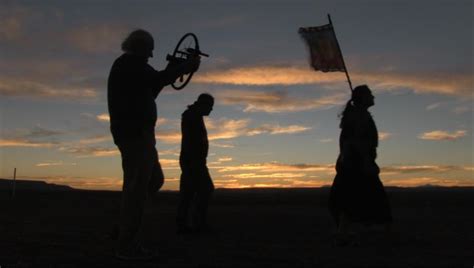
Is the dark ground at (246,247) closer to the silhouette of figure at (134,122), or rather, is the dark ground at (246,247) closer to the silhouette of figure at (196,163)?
the silhouette of figure at (134,122)

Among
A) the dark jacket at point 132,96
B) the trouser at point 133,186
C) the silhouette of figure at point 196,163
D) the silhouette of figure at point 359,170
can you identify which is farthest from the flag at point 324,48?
the trouser at point 133,186

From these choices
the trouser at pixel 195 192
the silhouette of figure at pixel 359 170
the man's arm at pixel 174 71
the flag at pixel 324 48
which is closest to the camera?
the man's arm at pixel 174 71

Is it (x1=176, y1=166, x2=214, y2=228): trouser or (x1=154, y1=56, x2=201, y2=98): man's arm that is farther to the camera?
(x1=176, y1=166, x2=214, y2=228): trouser

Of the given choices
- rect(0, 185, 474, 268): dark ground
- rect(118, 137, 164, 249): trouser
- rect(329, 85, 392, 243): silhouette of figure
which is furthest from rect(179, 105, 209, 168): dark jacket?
rect(118, 137, 164, 249): trouser

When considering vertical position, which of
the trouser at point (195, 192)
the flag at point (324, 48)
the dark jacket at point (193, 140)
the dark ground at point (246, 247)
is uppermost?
the flag at point (324, 48)

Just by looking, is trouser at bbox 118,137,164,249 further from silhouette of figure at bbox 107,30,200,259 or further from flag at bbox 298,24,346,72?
flag at bbox 298,24,346,72

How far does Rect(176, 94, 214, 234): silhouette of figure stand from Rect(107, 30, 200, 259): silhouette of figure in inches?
110

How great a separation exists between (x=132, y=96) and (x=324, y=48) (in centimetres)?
405

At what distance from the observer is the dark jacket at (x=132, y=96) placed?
5809 mm

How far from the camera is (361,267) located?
548 centimetres

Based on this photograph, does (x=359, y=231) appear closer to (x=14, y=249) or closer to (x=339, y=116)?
(x=339, y=116)

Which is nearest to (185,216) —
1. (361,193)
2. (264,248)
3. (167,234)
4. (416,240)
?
(167,234)

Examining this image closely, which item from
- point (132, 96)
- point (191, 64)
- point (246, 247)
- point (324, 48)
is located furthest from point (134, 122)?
point (324, 48)

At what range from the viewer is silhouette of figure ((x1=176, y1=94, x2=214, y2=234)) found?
8.80 m
